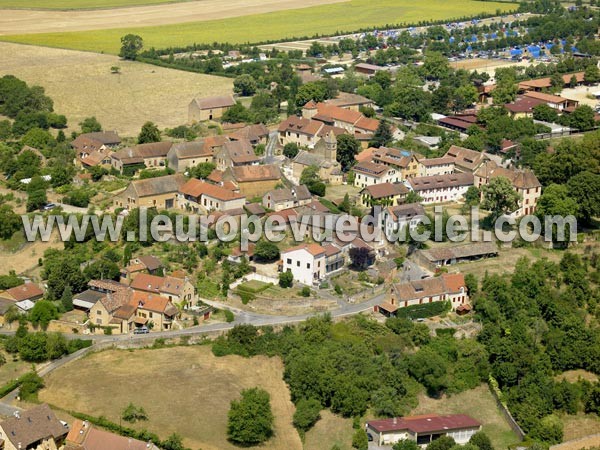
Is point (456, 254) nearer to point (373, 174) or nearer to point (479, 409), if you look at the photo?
point (373, 174)

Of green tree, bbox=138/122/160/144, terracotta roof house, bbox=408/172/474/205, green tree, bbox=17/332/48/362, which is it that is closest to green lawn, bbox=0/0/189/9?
green tree, bbox=138/122/160/144

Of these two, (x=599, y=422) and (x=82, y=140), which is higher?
(x=82, y=140)

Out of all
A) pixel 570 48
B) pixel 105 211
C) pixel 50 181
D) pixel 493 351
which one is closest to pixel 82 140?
pixel 50 181

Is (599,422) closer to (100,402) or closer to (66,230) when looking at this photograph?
(100,402)

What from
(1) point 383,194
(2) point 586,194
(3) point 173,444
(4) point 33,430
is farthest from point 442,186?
(4) point 33,430

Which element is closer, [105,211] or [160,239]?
[160,239]

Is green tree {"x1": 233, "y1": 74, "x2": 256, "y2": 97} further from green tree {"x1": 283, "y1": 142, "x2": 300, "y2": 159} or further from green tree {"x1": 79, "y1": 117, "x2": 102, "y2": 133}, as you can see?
green tree {"x1": 283, "y1": 142, "x2": 300, "y2": 159}

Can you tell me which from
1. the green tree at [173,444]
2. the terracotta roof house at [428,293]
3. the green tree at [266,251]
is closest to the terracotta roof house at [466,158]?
the terracotta roof house at [428,293]
